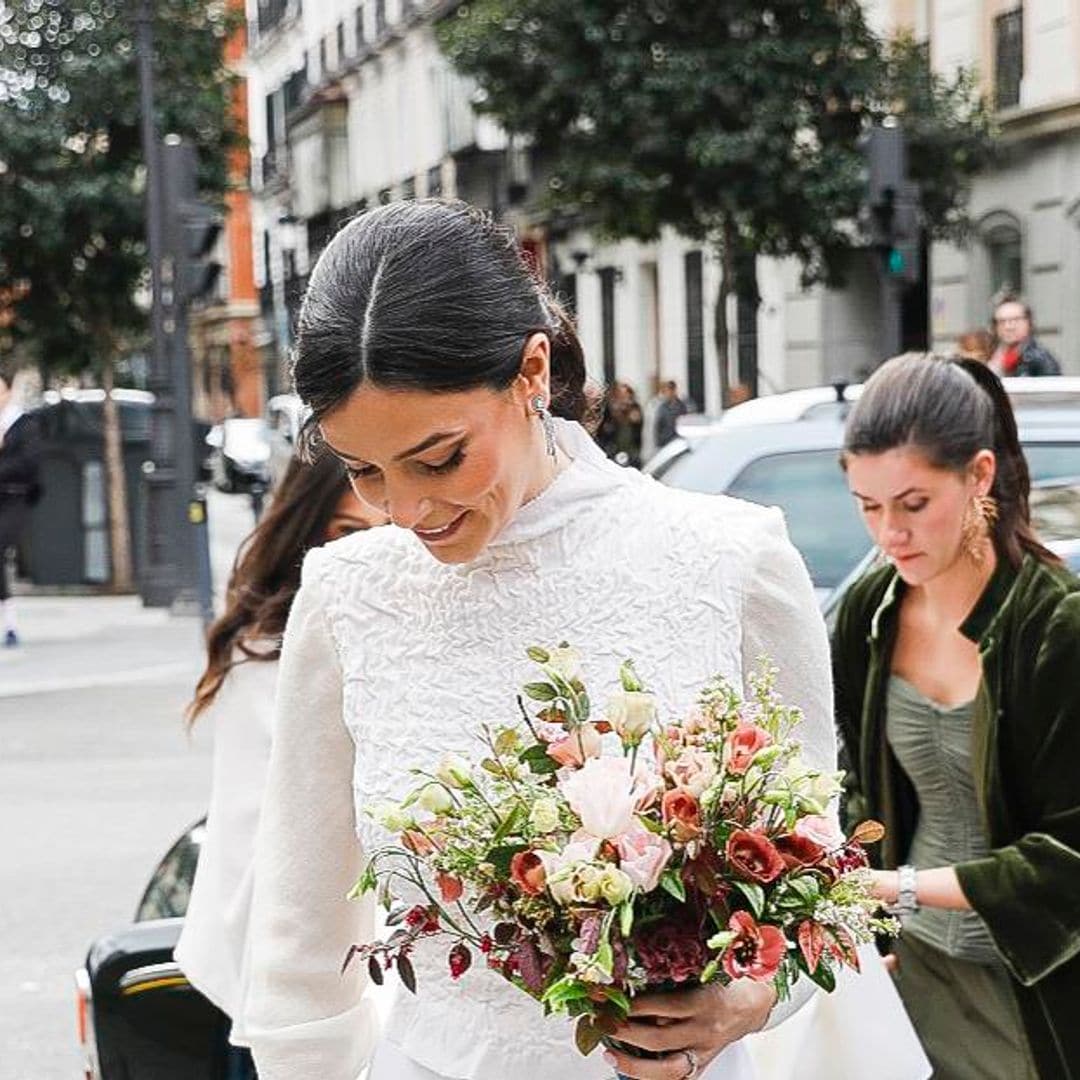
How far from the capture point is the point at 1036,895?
3146mm

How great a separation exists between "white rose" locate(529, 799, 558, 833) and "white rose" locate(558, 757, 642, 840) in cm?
2

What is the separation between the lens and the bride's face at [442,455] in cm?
230

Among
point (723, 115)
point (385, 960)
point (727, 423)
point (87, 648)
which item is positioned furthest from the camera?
point (723, 115)

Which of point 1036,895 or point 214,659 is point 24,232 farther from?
point 1036,895

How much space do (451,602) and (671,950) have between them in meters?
0.57

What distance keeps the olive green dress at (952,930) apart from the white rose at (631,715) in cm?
128

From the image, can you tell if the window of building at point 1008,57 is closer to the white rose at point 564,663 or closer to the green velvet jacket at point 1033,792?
the green velvet jacket at point 1033,792

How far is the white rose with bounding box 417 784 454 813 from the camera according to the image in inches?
84.0

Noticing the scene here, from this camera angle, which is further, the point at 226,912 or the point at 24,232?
the point at 24,232

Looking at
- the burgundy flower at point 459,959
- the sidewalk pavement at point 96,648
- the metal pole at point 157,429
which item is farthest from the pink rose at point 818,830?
the metal pole at point 157,429

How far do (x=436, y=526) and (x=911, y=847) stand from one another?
4.42ft

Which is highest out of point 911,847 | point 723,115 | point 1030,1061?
point 723,115

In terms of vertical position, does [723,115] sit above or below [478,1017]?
above

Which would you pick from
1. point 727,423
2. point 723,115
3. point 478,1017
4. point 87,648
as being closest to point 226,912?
point 478,1017
